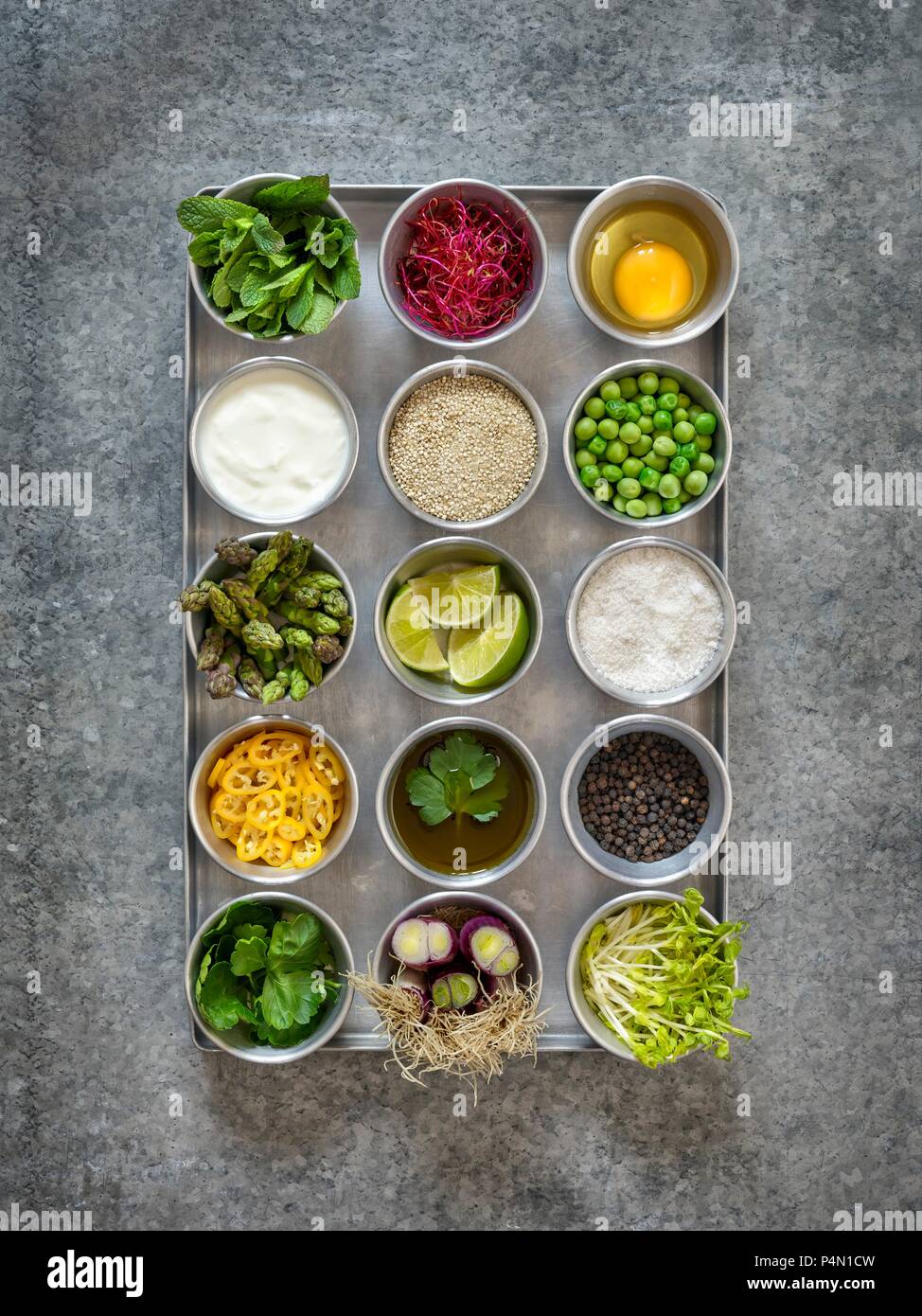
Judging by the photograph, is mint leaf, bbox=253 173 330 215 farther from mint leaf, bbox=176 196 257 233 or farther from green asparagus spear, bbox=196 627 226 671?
green asparagus spear, bbox=196 627 226 671

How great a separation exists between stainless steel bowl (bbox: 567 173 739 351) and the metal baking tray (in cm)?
8

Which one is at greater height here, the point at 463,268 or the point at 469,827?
the point at 463,268

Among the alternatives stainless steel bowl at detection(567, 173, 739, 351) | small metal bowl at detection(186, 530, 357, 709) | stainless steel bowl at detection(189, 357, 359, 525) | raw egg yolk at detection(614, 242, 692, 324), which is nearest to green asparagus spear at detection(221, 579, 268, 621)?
small metal bowl at detection(186, 530, 357, 709)

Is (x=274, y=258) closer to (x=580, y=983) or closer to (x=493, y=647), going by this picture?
(x=493, y=647)

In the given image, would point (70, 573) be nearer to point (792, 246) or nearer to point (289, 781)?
point (289, 781)

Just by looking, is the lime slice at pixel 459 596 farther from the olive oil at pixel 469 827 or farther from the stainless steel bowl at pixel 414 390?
the olive oil at pixel 469 827

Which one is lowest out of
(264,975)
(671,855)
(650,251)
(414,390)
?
(264,975)

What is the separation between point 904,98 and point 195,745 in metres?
2.67

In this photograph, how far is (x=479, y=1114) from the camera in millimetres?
2564

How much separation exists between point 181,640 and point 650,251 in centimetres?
164

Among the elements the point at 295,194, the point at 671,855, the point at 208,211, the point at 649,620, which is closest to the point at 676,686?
the point at 649,620

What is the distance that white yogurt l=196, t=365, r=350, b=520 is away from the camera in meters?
2.36

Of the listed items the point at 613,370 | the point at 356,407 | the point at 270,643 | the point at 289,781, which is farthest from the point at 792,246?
the point at 289,781

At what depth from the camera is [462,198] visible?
2400 millimetres
